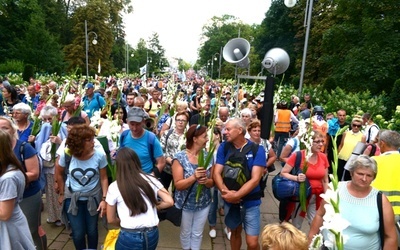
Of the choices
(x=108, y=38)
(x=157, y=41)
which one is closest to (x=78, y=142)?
(x=108, y=38)

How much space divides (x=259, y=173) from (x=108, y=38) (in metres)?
54.5

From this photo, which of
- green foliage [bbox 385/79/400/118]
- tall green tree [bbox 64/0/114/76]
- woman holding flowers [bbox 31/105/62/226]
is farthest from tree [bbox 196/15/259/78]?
woman holding flowers [bbox 31/105/62/226]

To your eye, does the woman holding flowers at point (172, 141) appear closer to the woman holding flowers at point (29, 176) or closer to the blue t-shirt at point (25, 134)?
the blue t-shirt at point (25, 134)

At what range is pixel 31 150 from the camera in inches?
133

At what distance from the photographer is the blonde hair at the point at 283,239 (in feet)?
6.92

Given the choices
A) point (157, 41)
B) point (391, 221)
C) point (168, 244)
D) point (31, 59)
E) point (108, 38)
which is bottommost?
point (168, 244)

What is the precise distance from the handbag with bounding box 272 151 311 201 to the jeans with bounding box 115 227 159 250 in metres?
1.97

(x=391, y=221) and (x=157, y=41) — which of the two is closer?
(x=391, y=221)

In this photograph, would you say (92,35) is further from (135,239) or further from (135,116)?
(135,239)

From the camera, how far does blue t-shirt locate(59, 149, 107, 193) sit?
366cm

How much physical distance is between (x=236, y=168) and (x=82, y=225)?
1.70 metres

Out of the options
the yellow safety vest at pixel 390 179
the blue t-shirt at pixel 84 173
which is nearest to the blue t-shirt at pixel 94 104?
the blue t-shirt at pixel 84 173

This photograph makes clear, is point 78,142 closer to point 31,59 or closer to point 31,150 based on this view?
point 31,150

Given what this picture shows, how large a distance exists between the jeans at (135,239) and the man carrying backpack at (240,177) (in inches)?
40.8
